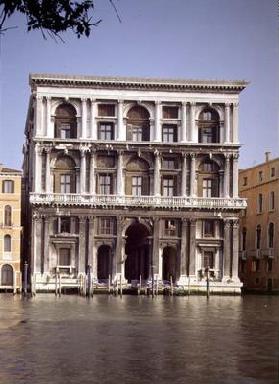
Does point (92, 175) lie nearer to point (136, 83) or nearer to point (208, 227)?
point (136, 83)

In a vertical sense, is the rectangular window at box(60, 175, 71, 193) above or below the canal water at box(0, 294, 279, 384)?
above

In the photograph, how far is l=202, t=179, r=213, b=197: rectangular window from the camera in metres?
37.5

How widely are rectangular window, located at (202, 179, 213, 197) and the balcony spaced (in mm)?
542

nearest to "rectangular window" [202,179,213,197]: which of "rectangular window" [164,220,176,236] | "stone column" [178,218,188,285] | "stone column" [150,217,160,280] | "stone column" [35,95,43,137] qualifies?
"stone column" [178,218,188,285]

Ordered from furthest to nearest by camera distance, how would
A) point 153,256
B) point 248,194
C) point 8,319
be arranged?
point 248,194 < point 153,256 < point 8,319

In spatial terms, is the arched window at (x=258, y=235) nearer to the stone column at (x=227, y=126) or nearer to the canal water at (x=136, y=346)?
the stone column at (x=227, y=126)

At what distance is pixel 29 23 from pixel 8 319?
1446cm

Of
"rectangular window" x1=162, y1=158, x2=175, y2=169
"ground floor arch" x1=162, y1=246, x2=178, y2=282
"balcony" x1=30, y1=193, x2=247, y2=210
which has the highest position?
"rectangular window" x1=162, y1=158, x2=175, y2=169

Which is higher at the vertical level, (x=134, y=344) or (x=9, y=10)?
(x=9, y=10)

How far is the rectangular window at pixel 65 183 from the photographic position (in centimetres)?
3688

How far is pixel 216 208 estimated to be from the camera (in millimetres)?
36875

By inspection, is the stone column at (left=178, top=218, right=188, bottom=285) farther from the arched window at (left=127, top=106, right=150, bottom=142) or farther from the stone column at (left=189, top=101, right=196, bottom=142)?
the arched window at (left=127, top=106, right=150, bottom=142)

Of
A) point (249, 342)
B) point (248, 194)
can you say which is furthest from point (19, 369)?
point (248, 194)

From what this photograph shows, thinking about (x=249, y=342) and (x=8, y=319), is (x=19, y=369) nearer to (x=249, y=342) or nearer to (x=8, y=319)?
(x=249, y=342)
